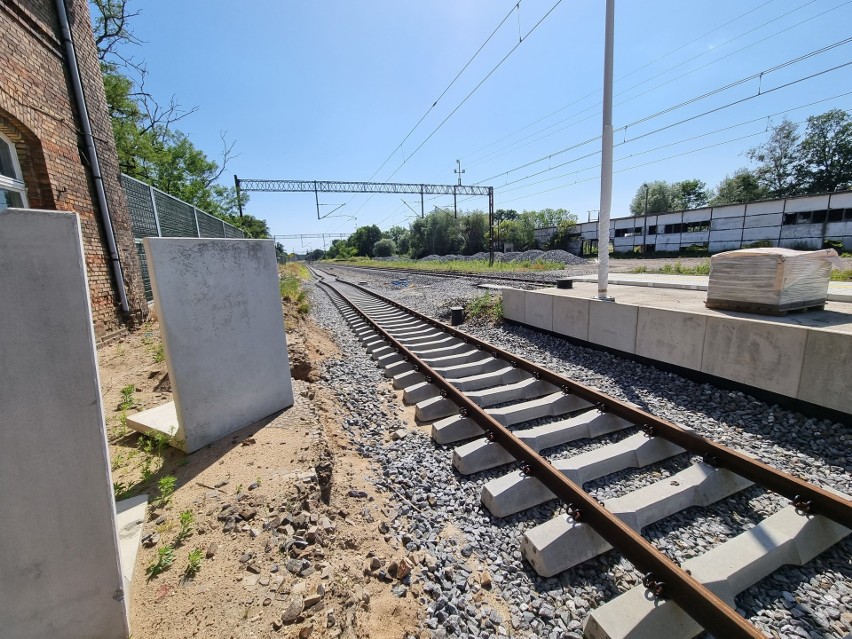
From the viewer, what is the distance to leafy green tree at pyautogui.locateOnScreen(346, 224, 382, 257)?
10781 cm

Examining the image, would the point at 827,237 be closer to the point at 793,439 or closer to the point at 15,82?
the point at 793,439

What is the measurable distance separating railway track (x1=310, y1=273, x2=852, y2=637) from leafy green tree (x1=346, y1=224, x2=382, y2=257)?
344 feet

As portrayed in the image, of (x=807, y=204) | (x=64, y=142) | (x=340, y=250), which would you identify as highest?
(x=807, y=204)

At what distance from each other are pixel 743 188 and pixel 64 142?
8375 centimetres

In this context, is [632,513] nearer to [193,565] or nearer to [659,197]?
[193,565]

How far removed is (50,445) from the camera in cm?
148

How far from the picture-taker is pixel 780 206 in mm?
33625

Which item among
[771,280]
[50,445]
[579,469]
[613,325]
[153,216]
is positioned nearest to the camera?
[50,445]

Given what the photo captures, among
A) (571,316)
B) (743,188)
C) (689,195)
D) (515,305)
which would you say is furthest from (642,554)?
(689,195)

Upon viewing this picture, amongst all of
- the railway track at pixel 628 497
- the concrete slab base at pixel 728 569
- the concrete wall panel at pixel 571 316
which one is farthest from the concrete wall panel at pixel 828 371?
the concrete wall panel at pixel 571 316

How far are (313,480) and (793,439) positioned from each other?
438 cm

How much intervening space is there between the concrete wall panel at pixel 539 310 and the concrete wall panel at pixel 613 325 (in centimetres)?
99

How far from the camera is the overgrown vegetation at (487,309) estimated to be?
884 centimetres

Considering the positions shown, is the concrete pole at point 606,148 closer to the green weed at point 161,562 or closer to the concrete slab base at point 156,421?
the concrete slab base at point 156,421
